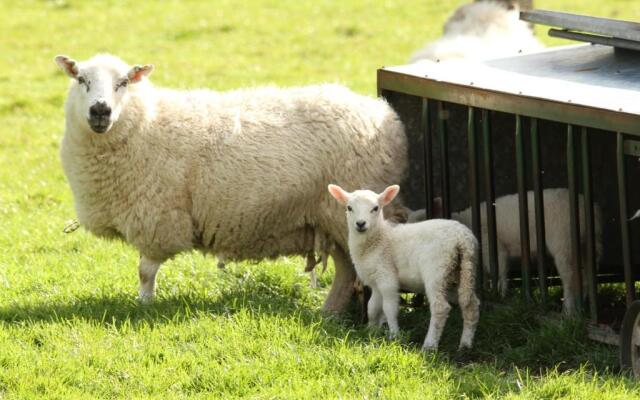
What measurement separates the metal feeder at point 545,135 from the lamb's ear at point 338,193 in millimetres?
813

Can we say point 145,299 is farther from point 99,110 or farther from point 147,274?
point 99,110

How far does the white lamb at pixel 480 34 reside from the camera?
10891 millimetres

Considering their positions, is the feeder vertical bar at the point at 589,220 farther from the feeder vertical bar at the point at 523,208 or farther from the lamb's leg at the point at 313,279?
the lamb's leg at the point at 313,279

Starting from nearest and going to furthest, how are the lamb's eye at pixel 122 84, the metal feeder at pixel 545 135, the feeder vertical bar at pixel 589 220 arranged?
the metal feeder at pixel 545 135, the feeder vertical bar at pixel 589 220, the lamb's eye at pixel 122 84

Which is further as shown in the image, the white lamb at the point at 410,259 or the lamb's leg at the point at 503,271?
the lamb's leg at the point at 503,271

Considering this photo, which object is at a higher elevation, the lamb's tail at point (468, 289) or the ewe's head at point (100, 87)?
the ewe's head at point (100, 87)

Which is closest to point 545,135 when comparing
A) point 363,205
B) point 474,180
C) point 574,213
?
point 474,180

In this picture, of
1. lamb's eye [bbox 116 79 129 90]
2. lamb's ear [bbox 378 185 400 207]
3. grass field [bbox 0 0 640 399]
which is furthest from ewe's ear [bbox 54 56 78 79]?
lamb's ear [bbox 378 185 400 207]

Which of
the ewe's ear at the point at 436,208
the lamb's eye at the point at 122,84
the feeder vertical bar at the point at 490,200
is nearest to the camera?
the feeder vertical bar at the point at 490,200

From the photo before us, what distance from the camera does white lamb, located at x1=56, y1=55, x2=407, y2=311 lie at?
7.56 meters

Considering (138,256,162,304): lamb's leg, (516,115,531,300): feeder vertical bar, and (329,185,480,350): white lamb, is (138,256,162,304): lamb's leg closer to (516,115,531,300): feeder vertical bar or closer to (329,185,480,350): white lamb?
(329,185,480,350): white lamb

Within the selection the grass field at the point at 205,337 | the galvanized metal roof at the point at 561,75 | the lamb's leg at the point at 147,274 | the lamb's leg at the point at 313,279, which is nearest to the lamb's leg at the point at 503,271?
the grass field at the point at 205,337

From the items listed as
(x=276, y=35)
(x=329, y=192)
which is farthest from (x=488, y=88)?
(x=276, y=35)

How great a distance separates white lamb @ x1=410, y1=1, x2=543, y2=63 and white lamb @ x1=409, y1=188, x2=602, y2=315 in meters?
2.97
